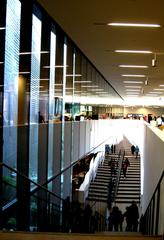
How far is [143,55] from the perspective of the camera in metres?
11.7

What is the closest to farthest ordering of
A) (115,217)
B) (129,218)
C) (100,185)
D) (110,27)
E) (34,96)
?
1. (34,96)
2. (110,27)
3. (129,218)
4. (115,217)
5. (100,185)

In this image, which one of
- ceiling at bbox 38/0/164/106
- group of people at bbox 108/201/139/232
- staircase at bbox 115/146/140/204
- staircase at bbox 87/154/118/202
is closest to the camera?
ceiling at bbox 38/0/164/106

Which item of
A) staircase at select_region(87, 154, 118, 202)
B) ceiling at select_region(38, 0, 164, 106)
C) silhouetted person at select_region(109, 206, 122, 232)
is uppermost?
ceiling at select_region(38, 0, 164, 106)

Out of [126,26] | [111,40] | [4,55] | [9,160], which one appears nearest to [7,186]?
[9,160]

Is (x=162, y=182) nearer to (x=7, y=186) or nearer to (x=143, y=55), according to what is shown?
(x=7, y=186)

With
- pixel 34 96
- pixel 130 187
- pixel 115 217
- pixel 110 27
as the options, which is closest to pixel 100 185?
pixel 130 187

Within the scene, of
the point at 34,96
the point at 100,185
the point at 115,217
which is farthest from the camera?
the point at 100,185

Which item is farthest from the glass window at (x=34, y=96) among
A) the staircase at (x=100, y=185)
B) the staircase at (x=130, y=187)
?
the staircase at (x=130, y=187)

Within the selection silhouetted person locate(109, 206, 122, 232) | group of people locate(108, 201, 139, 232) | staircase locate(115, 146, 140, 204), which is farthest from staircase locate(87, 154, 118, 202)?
group of people locate(108, 201, 139, 232)

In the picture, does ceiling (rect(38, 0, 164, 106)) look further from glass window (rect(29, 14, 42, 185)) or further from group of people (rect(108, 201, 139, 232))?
group of people (rect(108, 201, 139, 232))

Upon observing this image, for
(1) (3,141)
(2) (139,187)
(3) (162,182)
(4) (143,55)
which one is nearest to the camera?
(1) (3,141)

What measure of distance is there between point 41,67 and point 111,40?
222 centimetres

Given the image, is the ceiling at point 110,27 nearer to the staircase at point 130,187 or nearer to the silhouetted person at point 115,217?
the silhouetted person at point 115,217

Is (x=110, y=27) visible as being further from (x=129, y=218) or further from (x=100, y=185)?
(x=100, y=185)
